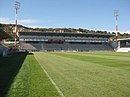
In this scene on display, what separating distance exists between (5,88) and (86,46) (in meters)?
100

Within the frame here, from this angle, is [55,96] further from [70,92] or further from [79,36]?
[79,36]

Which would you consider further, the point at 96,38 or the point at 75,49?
the point at 96,38

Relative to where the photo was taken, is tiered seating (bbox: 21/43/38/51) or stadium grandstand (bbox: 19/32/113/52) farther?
stadium grandstand (bbox: 19/32/113/52)

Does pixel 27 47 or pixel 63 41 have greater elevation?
pixel 63 41

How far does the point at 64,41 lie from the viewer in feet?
362

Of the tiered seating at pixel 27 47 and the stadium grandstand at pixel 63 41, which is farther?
the stadium grandstand at pixel 63 41

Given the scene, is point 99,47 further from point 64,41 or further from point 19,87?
point 19,87

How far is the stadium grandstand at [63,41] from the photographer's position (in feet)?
335

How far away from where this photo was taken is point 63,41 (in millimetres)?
109938

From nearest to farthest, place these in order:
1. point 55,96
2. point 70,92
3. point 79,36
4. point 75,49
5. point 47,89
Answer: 1. point 55,96
2. point 70,92
3. point 47,89
4. point 75,49
5. point 79,36

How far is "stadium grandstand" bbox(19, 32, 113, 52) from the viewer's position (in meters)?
102

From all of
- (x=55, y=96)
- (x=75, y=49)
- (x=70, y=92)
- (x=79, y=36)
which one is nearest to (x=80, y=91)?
(x=70, y=92)

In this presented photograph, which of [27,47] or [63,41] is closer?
[27,47]

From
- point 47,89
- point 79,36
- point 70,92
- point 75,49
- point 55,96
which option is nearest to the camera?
point 55,96
